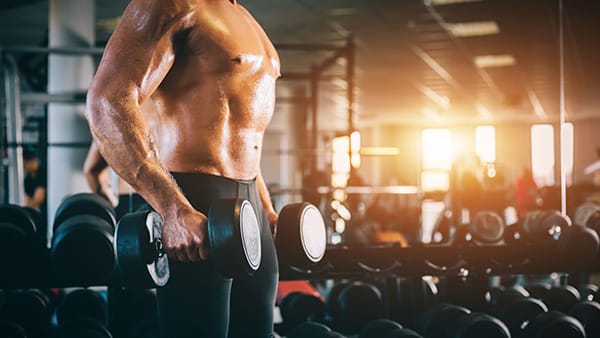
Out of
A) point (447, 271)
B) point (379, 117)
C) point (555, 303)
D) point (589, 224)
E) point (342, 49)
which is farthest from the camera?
point (379, 117)

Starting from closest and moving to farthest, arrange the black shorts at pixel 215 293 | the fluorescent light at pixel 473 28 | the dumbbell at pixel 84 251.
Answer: the black shorts at pixel 215 293, the dumbbell at pixel 84 251, the fluorescent light at pixel 473 28

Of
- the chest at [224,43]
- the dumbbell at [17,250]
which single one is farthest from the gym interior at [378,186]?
the chest at [224,43]

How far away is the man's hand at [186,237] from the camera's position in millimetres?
888

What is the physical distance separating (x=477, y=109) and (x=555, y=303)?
974cm

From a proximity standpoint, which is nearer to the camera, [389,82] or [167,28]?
[167,28]

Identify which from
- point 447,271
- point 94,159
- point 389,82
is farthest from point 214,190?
point 389,82

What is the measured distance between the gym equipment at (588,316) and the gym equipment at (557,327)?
0.15m

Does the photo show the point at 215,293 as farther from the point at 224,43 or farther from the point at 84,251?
the point at 84,251

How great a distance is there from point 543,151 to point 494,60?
6298 millimetres

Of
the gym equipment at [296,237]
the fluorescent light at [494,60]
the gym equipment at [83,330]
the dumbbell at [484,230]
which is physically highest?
the fluorescent light at [494,60]

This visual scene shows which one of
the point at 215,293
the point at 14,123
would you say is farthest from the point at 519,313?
the point at 14,123

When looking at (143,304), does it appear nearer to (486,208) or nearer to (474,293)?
(474,293)

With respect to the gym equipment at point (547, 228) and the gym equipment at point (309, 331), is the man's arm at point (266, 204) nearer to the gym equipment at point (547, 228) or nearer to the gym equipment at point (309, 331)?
the gym equipment at point (309, 331)

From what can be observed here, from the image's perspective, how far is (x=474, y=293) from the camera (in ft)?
7.95
